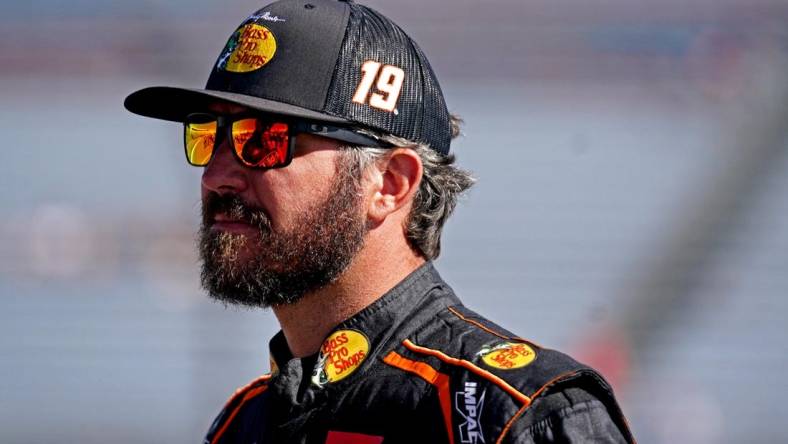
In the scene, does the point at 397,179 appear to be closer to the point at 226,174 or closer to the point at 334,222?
the point at 334,222

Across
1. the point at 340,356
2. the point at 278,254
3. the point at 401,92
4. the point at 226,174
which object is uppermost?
the point at 401,92

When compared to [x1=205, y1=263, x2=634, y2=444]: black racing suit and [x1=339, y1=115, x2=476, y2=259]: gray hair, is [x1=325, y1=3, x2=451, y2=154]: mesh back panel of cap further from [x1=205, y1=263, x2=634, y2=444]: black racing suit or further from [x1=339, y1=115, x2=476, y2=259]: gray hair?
[x1=205, y1=263, x2=634, y2=444]: black racing suit

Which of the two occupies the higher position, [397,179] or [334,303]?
[397,179]

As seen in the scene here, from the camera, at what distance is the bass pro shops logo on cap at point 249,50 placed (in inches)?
80.9

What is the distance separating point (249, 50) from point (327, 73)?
0.15 m

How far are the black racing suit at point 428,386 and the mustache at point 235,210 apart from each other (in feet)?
0.72

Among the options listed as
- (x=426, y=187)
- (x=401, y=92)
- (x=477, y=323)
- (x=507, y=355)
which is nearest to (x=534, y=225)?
(x=426, y=187)

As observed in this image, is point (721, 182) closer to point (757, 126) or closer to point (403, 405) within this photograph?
point (757, 126)

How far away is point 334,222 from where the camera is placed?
203cm

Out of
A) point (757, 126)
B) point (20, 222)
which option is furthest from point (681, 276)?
point (20, 222)

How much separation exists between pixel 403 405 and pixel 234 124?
566 millimetres

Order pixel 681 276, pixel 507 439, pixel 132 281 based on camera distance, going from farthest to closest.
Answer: pixel 132 281, pixel 681 276, pixel 507 439

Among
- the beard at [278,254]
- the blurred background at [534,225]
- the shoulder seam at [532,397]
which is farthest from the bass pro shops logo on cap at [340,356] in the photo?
the blurred background at [534,225]

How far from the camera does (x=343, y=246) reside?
79.2 inches
